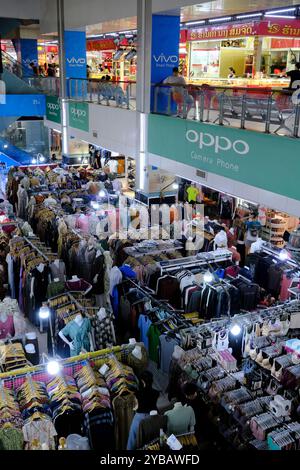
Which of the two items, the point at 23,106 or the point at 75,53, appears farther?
the point at 23,106

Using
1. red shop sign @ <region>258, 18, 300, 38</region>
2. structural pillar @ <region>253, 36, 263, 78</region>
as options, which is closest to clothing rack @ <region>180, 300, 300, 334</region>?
red shop sign @ <region>258, 18, 300, 38</region>

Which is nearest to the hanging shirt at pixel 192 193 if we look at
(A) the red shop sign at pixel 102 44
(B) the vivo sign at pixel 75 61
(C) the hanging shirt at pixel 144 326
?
(B) the vivo sign at pixel 75 61

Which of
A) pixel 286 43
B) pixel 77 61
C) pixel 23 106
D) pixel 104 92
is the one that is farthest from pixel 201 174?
pixel 23 106

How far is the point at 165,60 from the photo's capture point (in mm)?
11406

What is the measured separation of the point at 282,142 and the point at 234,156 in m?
1.28

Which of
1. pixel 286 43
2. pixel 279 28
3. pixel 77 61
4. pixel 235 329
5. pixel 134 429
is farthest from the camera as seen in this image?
pixel 77 61

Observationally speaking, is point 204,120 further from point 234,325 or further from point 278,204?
point 234,325

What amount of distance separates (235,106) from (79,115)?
815 centimetres

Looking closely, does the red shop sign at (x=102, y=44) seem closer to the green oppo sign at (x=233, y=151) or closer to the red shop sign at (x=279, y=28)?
the red shop sign at (x=279, y=28)

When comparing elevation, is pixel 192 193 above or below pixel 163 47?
below

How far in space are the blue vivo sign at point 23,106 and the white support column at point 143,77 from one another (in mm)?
8398

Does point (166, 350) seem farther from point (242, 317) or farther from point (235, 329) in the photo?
point (242, 317)

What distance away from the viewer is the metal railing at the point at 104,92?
12.5 metres

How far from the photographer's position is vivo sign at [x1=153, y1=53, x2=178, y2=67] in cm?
1128
